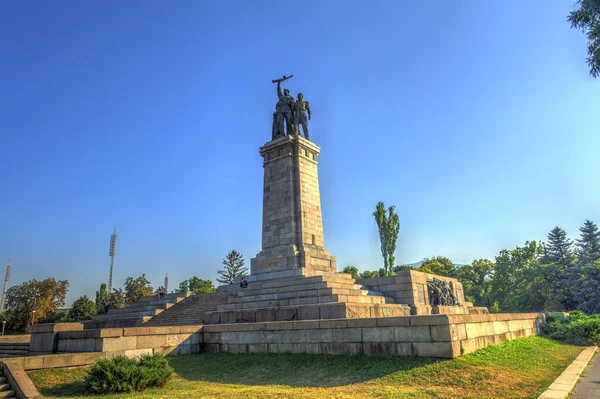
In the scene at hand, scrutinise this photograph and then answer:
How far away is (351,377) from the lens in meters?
8.98

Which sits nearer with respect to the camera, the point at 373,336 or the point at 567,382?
the point at 567,382

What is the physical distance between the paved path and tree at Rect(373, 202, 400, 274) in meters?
37.5

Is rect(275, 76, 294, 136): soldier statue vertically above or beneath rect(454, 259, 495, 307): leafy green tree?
above

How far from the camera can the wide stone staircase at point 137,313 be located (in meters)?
21.1

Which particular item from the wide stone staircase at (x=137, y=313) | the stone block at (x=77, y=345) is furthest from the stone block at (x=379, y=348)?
the wide stone staircase at (x=137, y=313)

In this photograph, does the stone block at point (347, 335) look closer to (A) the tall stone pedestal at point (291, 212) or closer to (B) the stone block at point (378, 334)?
(B) the stone block at point (378, 334)

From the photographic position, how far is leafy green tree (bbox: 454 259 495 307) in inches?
2089

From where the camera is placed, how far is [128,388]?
852 centimetres

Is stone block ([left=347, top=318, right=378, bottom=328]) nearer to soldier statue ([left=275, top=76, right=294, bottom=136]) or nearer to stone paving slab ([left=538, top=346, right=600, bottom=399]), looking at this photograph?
stone paving slab ([left=538, top=346, right=600, bottom=399])

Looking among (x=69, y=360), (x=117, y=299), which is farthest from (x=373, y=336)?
(x=117, y=299)

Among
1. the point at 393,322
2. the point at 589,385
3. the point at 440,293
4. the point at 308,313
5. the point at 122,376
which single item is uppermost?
the point at 440,293

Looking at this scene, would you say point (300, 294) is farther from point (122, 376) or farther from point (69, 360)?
point (122, 376)

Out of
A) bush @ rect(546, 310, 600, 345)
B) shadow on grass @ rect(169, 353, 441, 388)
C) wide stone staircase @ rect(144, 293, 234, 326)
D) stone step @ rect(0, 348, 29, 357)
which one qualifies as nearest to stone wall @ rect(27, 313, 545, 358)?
shadow on grass @ rect(169, 353, 441, 388)

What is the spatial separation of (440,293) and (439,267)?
4060cm
